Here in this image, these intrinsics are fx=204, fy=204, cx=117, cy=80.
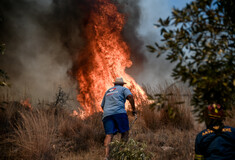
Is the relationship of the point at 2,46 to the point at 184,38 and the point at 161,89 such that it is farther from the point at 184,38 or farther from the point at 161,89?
the point at 161,89

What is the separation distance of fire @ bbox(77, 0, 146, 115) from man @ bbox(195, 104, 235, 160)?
9912 millimetres

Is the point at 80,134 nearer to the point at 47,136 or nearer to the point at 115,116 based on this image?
the point at 47,136

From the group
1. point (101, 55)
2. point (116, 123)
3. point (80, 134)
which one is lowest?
point (80, 134)

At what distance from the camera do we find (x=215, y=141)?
2.43 metres

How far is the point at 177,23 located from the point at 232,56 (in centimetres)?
57

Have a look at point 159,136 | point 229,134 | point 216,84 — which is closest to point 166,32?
point 216,84

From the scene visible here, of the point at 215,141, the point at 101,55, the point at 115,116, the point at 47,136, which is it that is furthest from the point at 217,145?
the point at 101,55

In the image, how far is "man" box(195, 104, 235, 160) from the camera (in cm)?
235

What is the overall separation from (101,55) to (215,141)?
37.1 ft

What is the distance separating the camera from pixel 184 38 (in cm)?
189

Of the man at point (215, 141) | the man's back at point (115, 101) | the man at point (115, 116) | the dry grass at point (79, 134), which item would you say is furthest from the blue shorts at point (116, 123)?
the man at point (215, 141)

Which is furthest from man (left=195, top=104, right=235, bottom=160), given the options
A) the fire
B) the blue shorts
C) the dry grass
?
the fire

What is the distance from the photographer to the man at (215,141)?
7.71 feet

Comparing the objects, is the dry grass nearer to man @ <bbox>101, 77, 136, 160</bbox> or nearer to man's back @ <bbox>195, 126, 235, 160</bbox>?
man @ <bbox>101, 77, 136, 160</bbox>
